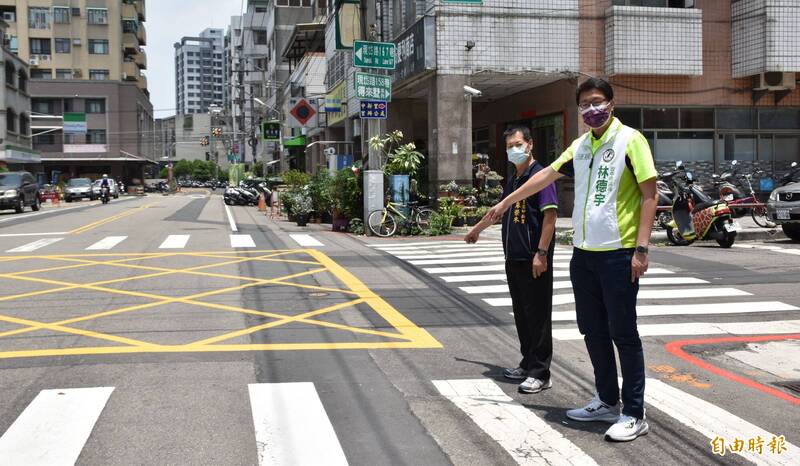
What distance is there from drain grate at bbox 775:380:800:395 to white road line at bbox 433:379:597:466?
86.9 inches

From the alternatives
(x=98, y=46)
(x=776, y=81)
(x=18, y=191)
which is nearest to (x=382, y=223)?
(x=776, y=81)

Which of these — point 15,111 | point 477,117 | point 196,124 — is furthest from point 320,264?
point 196,124

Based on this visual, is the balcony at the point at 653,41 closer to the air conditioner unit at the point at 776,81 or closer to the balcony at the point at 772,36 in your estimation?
the balcony at the point at 772,36

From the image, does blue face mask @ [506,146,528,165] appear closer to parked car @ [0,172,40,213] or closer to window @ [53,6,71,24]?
parked car @ [0,172,40,213]

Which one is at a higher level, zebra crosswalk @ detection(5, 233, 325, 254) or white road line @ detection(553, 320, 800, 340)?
zebra crosswalk @ detection(5, 233, 325, 254)

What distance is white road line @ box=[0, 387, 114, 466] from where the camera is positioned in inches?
171

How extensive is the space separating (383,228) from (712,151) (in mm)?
11636

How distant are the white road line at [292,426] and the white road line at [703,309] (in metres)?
4.13

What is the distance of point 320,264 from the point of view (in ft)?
44.9

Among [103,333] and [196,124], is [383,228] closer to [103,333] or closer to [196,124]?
[103,333]

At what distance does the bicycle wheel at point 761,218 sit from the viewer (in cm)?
1792

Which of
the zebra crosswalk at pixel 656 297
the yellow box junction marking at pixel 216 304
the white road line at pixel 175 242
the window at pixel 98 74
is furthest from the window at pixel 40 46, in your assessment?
the zebra crosswalk at pixel 656 297

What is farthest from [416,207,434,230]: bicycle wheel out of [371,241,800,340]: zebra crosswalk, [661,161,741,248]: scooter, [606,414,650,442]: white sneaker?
[606,414,650,442]: white sneaker

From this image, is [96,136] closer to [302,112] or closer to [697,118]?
[302,112]
